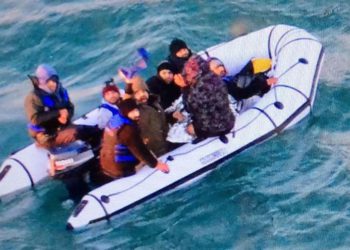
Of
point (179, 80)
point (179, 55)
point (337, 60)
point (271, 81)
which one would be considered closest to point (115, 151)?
point (179, 80)

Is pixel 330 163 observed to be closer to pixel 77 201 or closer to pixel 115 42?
pixel 77 201

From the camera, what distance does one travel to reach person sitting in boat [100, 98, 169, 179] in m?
8.92

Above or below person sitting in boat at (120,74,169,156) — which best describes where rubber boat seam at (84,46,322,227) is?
below

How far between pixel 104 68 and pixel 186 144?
3.18 metres

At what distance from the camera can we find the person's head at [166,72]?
9844 millimetres

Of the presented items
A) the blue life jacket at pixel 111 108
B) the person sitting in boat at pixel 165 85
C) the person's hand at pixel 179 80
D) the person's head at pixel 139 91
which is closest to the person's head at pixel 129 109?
the person's head at pixel 139 91

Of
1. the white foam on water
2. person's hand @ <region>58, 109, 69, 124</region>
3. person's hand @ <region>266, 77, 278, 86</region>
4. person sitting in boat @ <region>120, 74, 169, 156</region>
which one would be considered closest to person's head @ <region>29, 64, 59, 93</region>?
person's hand @ <region>58, 109, 69, 124</region>

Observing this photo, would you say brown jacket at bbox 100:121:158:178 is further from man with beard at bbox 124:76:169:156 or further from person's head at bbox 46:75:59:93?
person's head at bbox 46:75:59:93

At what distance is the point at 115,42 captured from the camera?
42.7ft

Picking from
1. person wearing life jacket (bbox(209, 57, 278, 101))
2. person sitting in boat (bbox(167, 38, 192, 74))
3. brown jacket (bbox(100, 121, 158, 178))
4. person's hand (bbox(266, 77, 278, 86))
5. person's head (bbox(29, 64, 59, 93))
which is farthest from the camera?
person's hand (bbox(266, 77, 278, 86))

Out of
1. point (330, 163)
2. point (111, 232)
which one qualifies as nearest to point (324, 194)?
point (330, 163)

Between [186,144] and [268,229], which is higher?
[186,144]

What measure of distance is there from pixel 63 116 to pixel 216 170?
1.84 metres

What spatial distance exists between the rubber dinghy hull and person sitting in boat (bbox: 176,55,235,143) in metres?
0.16
